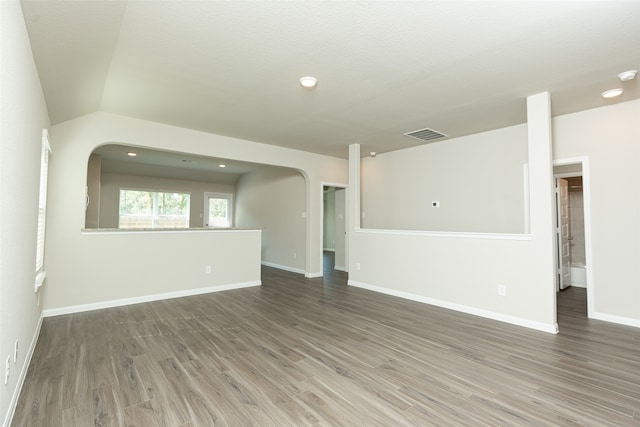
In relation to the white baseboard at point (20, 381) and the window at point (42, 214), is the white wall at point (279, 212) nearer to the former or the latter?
the window at point (42, 214)

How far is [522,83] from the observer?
3037 millimetres

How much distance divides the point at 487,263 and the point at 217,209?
25.0ft

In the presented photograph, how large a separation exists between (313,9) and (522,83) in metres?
2.35

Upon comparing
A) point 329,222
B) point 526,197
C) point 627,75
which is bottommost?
point 329,222

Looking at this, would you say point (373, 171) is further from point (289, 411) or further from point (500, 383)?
point (289, 411)

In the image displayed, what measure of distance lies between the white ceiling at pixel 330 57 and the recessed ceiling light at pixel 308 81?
0.22ft

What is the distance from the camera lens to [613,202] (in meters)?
3.56

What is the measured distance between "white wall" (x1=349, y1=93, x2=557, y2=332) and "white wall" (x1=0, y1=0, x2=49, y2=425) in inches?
167

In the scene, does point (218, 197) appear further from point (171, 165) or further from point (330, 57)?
point (330, 57)

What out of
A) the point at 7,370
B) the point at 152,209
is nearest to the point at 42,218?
the point at 7,370

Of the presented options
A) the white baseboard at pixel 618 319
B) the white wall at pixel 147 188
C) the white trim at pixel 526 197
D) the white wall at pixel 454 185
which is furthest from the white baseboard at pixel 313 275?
the white wall at pixel 147 188

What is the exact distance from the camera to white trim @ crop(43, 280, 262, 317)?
11.9ft

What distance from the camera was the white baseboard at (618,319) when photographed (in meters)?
3.41

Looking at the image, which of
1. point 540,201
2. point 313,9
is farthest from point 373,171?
point 313,9
